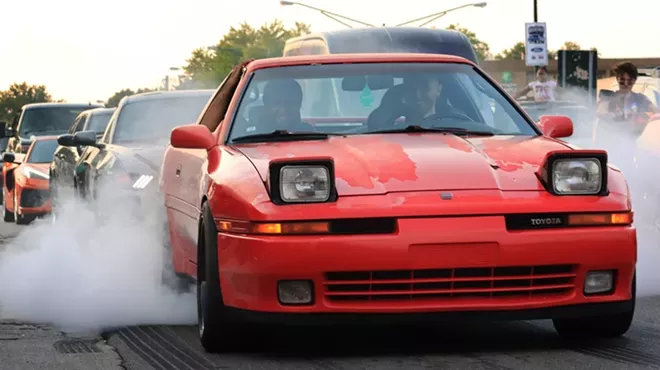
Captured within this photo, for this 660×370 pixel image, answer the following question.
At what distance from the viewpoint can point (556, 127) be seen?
754 centimetres

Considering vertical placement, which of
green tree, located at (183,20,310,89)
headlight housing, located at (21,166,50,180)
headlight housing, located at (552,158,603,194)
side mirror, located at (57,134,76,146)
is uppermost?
Result: headlight housing, located at (552,158,603,194)

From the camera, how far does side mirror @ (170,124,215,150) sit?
7.46 m

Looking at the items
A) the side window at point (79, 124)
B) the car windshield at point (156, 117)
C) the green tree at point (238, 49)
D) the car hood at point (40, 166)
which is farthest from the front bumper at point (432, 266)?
the green tree at point (238, 49)

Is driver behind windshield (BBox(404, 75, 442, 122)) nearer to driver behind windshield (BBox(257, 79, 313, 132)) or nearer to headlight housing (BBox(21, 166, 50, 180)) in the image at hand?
driver behind windshield (BBox(257, 79, 313, 132))

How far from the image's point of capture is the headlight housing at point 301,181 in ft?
20.8

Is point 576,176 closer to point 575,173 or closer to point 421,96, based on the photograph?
point 575,173

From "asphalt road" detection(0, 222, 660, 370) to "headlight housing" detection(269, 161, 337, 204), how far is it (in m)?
0.68

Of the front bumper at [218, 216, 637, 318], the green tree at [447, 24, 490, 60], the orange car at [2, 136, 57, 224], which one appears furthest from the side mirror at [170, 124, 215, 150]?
the green tree at [447, 24, 490, 60]

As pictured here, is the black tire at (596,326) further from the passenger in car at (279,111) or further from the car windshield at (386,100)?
the passenger in car at (279,111)

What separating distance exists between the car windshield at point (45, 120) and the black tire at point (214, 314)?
2154cm

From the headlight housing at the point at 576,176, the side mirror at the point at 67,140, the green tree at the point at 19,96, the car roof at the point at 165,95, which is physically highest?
the headlight housing at the point at 576,176

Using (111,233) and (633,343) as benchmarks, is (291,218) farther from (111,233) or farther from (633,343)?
(111,233)

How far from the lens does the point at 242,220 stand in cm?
641

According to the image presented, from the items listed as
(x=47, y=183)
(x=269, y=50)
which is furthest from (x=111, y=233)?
(x=269, y=50)
